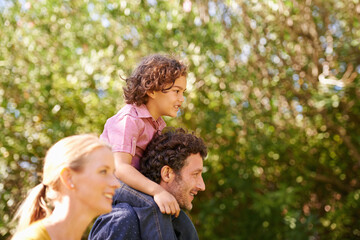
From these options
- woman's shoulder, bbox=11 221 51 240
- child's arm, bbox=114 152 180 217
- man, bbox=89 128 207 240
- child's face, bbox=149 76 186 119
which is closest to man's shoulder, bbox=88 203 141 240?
man, bbox=89 128 207 240

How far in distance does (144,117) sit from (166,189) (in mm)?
405

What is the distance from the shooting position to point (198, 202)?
593 cm

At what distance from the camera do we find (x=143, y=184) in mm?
2504

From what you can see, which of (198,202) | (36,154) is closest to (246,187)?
(198,202)

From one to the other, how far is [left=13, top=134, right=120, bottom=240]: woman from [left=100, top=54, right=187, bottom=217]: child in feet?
2.18

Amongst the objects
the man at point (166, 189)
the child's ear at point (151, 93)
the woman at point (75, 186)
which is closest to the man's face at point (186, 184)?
the man at point (166, 189)

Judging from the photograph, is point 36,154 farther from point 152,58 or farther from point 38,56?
point 152,58

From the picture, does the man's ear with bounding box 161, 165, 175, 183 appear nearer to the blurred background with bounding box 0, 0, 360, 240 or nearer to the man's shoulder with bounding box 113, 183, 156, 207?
the man's shoulder with bounding box 113, 183, 156, 207

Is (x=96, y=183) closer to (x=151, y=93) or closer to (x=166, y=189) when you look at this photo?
(x=166, y=189)

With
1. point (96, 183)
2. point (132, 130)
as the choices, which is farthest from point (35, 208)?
point (132, 130)

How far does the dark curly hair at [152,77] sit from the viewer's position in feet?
9.14

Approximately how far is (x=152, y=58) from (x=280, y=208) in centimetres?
289

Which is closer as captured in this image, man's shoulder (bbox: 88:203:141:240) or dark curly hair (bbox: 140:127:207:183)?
man's shoulder (bbox: 88:203:141:240)

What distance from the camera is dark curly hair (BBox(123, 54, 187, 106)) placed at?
2.79 meters
